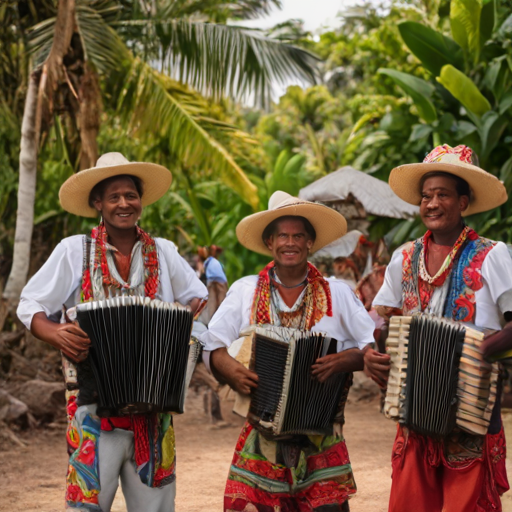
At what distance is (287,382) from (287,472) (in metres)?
0.46

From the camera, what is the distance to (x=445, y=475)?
3.91 metres

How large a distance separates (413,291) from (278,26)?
34.0 ft

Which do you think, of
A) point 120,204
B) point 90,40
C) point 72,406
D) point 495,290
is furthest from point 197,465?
point 90,40

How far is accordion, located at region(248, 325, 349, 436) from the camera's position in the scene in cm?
394

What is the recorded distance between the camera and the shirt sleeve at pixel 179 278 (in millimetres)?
4289

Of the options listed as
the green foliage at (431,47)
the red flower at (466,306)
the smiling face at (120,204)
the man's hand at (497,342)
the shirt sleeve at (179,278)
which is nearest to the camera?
the man's hand at (497,342)

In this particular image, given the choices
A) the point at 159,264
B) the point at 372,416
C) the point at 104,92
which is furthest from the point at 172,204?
the point at 159,264

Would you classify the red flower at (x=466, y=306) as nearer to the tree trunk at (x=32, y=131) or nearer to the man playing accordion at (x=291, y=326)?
the man playing accordion at (x=291, y=326)

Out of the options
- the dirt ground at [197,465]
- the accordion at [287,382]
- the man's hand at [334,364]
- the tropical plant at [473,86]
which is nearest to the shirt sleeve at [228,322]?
the accordion at [287,382]

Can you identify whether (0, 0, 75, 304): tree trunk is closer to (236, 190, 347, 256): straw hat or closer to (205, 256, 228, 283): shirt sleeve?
(205, 256, 228, 283): shirt sleeve

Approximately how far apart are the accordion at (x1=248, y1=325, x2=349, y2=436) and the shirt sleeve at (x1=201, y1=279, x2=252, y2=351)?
0.22 meters

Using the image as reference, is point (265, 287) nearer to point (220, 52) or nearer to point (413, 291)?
point (413, 291)

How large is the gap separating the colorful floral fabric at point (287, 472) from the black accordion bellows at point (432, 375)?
0.51 metres

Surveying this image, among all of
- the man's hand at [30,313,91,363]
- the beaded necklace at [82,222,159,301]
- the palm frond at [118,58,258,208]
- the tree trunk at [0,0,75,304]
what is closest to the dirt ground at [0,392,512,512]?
the tree trunk at [0,0,75,304]
